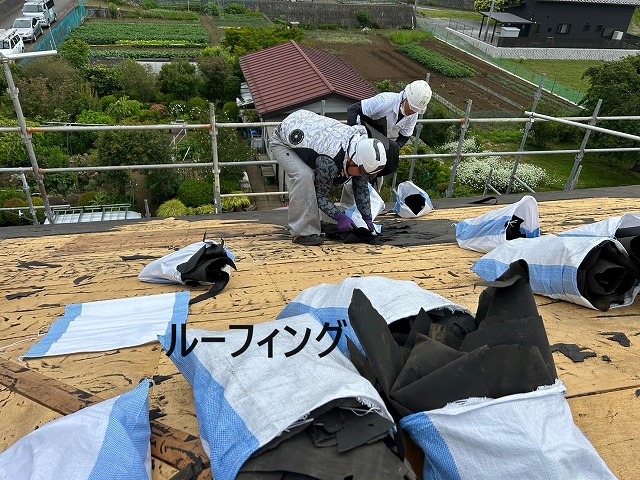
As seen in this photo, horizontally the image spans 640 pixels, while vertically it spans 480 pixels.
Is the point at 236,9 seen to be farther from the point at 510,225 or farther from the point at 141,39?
the point at 510,225

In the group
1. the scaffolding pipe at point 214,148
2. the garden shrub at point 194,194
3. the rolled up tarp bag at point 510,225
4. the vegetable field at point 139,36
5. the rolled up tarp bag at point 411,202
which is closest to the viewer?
the rolled up tarp bag at point 510,225

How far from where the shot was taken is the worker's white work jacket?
4432 millimetres

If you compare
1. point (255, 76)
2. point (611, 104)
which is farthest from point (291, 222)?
point (611, 104)

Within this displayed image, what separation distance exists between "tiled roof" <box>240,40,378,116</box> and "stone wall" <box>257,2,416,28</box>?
19.9 meters

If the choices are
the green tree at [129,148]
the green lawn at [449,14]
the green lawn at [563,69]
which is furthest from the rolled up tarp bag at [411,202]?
the green lawn at [449,14]

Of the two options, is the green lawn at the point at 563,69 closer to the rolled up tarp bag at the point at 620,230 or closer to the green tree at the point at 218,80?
the green tree at the point at 218,80

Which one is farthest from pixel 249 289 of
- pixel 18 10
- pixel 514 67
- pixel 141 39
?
pixel 18 10

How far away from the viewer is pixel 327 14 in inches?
1364

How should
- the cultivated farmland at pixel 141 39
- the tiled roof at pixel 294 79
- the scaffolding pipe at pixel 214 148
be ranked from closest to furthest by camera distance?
the scaffolding pipe at pixel 214 148 → the tiled roof at pixel 294 79 → the cultivated farmland at pixel 141 39

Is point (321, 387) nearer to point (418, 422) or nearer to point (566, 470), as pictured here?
point (418, 422)

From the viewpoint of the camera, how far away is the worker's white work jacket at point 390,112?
174 inches

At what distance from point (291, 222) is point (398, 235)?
95 cm

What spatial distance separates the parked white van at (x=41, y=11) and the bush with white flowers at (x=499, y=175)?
Result: 79.2 feet

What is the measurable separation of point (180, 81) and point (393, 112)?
16906 mm
